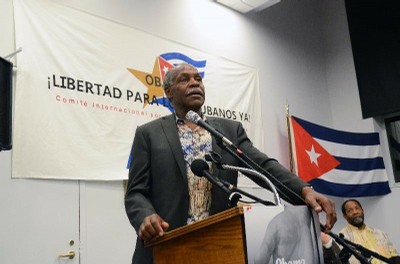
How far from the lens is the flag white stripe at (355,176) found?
18.1 ft

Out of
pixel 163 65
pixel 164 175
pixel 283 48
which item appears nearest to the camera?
pixel 164 175

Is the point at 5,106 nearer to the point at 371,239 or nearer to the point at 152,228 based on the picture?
the point at 152,228

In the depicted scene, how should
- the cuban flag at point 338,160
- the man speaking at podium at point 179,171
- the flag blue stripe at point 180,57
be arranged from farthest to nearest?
1. the cuban flag at point 338,160
2. the flag blue stripe at point 180,57
3. the man speaking at podium at point 179,171

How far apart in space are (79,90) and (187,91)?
5.69 feet

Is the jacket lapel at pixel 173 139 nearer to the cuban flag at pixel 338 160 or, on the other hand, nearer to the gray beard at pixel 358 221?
the cuban flag at pixel 338 160

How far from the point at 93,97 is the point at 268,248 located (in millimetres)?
2593

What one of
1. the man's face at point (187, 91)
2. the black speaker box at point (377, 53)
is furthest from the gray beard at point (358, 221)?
the man's face at point (187, 91)

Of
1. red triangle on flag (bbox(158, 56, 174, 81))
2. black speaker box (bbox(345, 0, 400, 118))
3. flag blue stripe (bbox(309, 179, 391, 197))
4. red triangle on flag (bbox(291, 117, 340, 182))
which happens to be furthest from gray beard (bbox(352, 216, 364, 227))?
red triangle on flag (bbox(158, 56, 174, 81))

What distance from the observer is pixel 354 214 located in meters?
4.88

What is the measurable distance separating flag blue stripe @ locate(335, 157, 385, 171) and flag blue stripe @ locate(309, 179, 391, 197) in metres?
0.21

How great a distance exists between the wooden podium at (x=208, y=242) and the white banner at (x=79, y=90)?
1901mm

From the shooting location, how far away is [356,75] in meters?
6.35

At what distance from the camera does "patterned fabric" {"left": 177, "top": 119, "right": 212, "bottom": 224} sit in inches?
65.7

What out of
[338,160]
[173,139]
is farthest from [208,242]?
[338,160]
